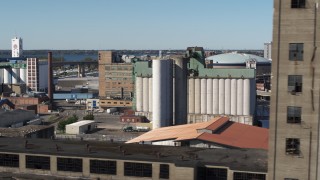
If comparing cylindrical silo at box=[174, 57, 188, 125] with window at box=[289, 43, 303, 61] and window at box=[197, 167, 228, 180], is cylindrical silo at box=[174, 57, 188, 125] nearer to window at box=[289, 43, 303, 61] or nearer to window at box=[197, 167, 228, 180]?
window at box=[197, 167, 228, 180]

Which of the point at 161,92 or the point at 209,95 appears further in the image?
the point at 209,95

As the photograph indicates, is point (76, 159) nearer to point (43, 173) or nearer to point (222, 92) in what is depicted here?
point (43, 173)

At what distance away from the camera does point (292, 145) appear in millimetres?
32062

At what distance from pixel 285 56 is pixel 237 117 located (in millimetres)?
107444

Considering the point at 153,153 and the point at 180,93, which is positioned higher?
the point at 180,93

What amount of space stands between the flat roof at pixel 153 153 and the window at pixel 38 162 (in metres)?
0.54

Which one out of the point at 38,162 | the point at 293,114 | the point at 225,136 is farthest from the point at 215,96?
the point at 293,114

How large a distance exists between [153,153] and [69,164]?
8594 millimetres

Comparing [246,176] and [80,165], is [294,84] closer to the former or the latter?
[246,176]

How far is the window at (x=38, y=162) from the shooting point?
47500 mm

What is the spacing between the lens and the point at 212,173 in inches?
1694

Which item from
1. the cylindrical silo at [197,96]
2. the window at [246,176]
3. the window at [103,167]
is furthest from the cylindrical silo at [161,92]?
the window at [246,176]

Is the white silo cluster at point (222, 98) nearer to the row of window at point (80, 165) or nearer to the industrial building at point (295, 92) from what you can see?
the row of window at point (80, 165)

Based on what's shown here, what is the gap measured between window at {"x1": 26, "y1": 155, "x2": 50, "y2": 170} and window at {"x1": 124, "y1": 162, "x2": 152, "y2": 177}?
28.2 ft
